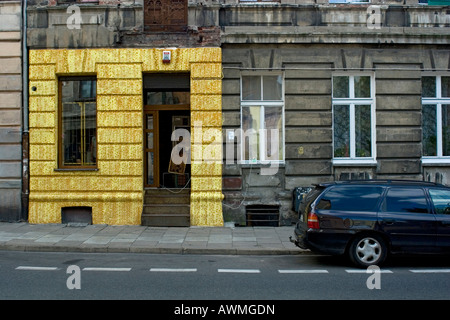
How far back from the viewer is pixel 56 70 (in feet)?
46.1

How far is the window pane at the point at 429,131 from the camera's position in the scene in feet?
47.7

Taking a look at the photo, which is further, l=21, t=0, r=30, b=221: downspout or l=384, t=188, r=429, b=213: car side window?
l=21, t=0, r=30, b=221: downspout

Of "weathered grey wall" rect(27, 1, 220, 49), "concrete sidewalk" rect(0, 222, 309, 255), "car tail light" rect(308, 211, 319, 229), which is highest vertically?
"weathered grey wall" rect(27, 1, 220, 49)

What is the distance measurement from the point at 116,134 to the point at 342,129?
6.75m

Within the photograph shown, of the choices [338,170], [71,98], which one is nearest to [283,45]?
[338,170]

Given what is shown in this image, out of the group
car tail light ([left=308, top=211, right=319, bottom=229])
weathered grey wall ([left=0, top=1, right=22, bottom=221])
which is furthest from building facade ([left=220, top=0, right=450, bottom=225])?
weathered grey wall ([left=0, top=1, right=22, bottom=221])

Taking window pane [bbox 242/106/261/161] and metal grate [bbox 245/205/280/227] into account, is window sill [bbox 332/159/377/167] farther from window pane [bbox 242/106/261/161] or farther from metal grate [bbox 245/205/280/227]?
window pane [bbox 242/106/261/161]

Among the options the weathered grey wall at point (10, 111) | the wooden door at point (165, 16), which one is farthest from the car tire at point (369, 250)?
the weathered grey wall at point (10, 111)

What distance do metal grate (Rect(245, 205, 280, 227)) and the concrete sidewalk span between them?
0.40 m

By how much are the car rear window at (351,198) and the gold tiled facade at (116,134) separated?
5.03 meters

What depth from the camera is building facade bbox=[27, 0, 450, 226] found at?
13.9 m

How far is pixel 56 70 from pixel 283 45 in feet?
22.1

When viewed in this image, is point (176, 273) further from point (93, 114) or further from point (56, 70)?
point (56, 70)

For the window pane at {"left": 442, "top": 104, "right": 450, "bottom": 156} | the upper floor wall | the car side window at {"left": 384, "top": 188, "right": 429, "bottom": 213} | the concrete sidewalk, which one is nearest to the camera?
the car side window at {"left": 384, "top": 188, "right": 429, "bottom": 213}
